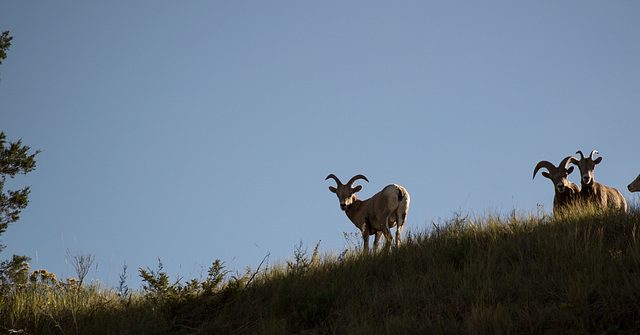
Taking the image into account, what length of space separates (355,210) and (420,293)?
7723 mm

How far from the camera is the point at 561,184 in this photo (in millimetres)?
13617

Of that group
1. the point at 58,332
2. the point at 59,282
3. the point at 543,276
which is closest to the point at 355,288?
the point at 543,276

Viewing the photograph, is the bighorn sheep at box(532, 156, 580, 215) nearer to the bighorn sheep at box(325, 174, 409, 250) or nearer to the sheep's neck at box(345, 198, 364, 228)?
the bighorn sheep at box(325, 174, 409, 250)

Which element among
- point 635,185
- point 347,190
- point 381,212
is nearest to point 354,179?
point 347,190

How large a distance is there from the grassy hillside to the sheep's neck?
4071mm

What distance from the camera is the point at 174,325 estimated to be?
30.5 ft

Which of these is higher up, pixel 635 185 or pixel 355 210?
pixel 355 210

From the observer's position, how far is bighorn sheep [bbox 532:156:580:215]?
44.5 ft

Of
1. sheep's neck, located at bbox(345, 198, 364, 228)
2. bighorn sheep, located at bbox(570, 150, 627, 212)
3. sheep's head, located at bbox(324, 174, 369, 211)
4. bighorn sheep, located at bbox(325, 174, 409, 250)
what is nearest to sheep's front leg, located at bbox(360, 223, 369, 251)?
bighorn sheep, located at bbox(325, 174, 409, 250)

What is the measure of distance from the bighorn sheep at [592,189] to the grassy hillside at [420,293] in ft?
8.73

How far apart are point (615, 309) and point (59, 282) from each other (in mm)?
10389

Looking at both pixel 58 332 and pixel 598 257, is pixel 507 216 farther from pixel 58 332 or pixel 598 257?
pixel 58 332

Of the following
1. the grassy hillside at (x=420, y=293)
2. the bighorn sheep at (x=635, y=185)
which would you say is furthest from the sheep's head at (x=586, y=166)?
the grassy hillside at (x=420, y=293)

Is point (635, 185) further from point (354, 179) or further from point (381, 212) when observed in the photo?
point (354, 179)
